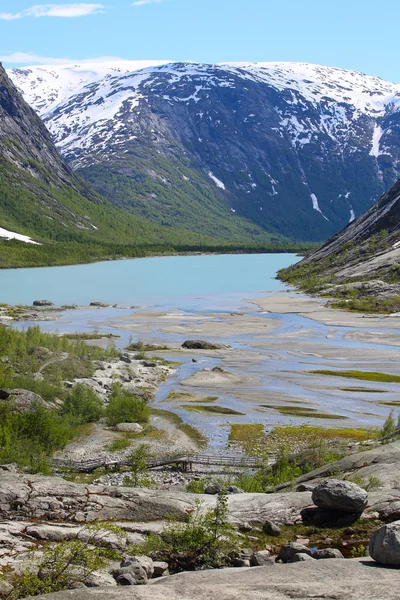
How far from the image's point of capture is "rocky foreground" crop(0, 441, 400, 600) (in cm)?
1636

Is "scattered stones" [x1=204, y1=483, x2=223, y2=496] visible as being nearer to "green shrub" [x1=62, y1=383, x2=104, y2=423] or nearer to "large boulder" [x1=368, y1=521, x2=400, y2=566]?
"large boulder" [x1=368, y1=521, x2=400, y2=566]

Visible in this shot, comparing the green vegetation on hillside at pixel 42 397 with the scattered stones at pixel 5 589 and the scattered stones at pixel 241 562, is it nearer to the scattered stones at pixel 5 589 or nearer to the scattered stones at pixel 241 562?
the scattered stones at pixel 241 562

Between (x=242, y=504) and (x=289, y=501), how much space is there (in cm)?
161

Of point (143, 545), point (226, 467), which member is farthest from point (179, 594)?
point (226, 467)

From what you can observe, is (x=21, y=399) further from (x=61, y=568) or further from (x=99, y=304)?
(x=99, y=304)

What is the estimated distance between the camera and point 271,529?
896 inches

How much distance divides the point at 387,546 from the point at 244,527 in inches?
261

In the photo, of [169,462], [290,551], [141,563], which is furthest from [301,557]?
[169,462]

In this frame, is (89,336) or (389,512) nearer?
(389,512)

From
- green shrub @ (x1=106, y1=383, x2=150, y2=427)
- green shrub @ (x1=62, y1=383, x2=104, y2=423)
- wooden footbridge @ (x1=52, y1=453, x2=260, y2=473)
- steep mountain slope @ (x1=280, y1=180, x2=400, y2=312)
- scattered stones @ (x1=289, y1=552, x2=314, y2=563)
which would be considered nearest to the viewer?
scattered stones @ (x1=289, y1=552, x2=314, y2=563)

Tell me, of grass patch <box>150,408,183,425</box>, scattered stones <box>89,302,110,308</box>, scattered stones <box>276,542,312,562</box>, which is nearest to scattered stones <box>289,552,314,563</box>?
scattered stones <box>276,542,312,562</box>

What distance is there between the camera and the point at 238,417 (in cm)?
5216

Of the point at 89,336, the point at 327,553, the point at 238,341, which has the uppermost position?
the point at 327,553

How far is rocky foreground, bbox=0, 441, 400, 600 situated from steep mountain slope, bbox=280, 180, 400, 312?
287 feet
